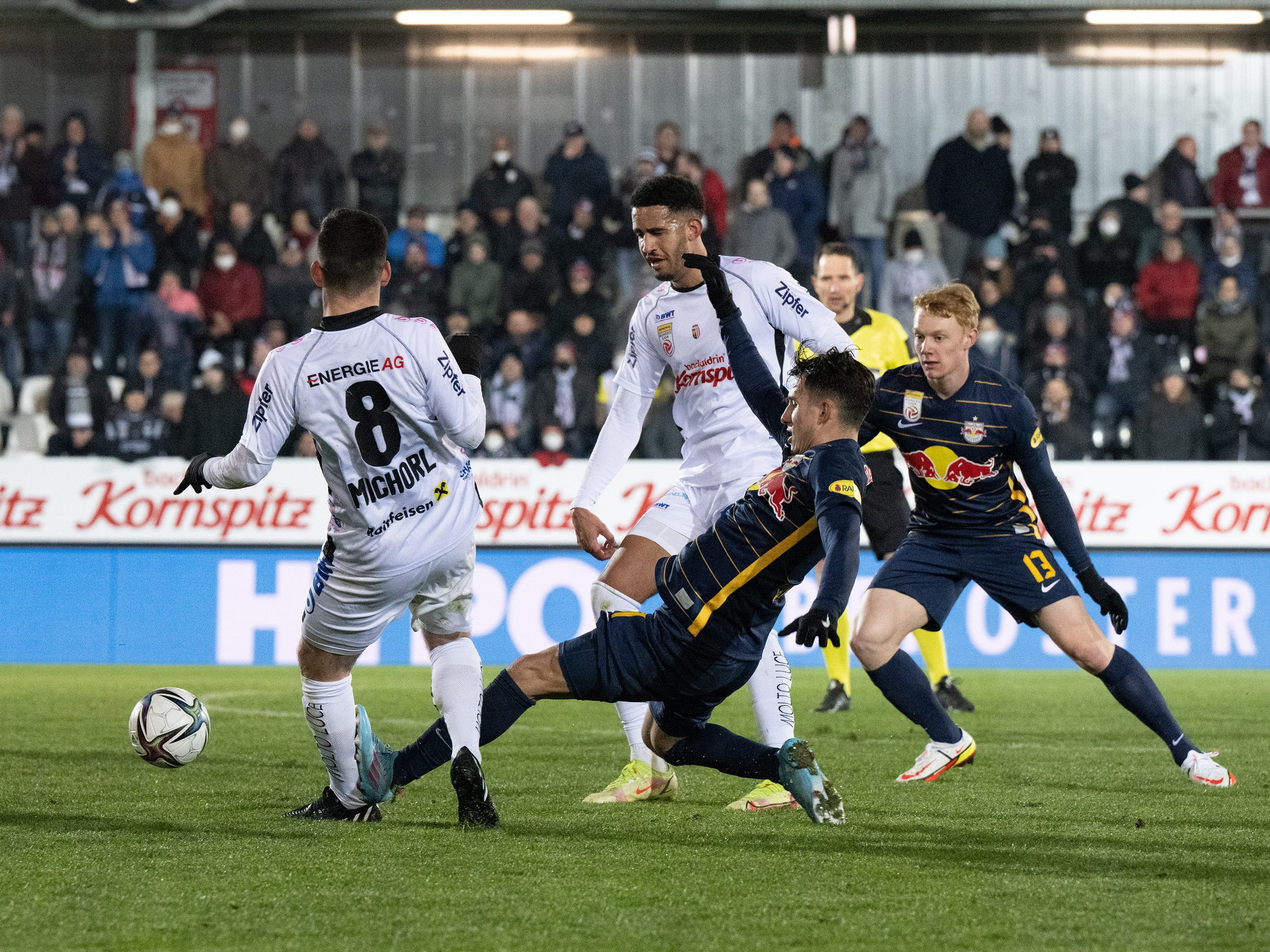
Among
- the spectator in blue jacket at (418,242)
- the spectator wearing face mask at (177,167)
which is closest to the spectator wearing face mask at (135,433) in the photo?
the spectator in blue jacket at (418,242)

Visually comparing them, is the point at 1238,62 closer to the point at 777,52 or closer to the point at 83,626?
the point at 777,52

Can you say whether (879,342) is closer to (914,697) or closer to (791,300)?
(791,300)

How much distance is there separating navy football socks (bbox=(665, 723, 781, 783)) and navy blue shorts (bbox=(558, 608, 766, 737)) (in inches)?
8.6

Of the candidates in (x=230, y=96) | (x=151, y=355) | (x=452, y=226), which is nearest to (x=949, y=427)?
(x=151, y=355)

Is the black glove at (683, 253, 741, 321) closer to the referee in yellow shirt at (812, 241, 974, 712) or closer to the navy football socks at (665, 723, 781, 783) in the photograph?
the navy football socks at (665, 723, 781, 783)

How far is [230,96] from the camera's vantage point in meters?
19.9

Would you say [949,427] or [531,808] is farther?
[949,427]

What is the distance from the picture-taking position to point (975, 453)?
6105 mm

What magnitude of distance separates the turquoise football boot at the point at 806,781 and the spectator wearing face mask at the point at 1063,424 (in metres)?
9.11

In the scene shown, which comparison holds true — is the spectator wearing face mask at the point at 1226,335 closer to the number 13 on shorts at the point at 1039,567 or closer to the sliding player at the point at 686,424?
the number 13 on shorts at the point at 1039,567

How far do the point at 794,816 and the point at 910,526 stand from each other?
60.3 inches

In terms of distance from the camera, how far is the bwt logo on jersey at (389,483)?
4.89 metres

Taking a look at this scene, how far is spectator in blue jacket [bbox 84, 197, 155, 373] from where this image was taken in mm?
15398

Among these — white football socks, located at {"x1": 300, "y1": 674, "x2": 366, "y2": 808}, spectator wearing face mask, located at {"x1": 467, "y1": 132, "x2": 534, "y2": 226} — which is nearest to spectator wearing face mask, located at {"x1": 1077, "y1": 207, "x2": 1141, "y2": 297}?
spectator wearing face mask, located at {"x1": 467, "y1": 132, "x2": 534, "y2": 226}
